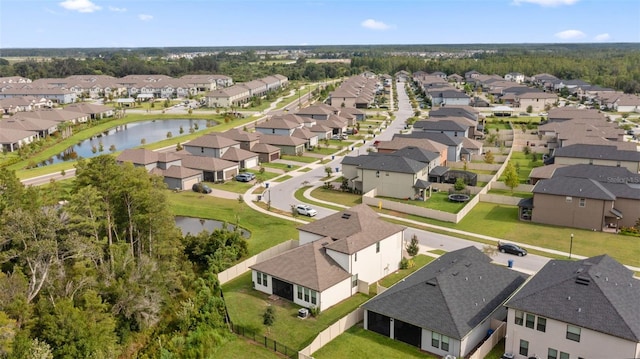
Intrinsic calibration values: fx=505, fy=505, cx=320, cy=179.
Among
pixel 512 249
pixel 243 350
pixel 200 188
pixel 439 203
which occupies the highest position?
pixel 200 188

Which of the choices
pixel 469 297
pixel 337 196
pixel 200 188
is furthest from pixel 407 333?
pixel 200 188

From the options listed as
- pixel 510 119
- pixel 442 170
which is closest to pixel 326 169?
pixel 442 170

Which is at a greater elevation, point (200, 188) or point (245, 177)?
point (245, 177)

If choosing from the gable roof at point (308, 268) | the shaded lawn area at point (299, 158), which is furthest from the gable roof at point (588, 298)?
the shaded lawn area at point (299, 158)

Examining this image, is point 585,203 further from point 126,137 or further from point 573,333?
point 126,137

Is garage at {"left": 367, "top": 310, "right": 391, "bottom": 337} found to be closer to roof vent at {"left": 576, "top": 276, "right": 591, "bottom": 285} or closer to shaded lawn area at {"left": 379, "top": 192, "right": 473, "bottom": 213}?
roof vent at {"left": 576, "top": 276, "right": 591, "bottom": 285}

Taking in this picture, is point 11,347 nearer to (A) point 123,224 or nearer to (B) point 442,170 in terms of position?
(A) point 123,224

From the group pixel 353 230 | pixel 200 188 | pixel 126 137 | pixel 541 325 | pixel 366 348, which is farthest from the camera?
pixel 126 137

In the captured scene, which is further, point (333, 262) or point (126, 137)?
point (126, 137)
